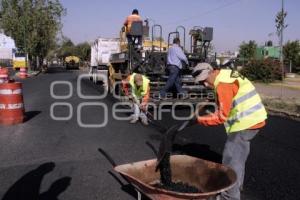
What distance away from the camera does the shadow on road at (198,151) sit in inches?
308

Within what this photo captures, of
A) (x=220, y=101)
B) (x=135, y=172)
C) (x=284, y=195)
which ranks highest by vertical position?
(x=220, y=101)

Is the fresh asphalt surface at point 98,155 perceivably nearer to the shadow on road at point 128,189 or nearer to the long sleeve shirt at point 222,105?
the shadow on road at point 128,189

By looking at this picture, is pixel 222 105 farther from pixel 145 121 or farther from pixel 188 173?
pixel 145 121

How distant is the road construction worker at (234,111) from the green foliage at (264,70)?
21.9 meters

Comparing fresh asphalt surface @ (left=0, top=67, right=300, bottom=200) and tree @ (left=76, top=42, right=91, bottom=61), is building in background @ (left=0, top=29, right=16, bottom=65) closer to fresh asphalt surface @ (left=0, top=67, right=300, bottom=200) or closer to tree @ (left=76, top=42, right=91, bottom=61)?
tree @ (left=76, top=42, right=91, bottom=61)

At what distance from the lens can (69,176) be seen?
6.65 m

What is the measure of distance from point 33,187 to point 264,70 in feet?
72.1

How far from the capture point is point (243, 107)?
4.90 m

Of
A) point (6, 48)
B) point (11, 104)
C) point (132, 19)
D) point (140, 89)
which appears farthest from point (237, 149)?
point (6, 48)

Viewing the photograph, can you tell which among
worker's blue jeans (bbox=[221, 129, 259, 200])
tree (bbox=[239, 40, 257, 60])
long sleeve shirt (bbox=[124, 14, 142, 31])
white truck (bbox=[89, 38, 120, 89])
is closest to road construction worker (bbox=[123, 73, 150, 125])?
long sleeve shirt (bbox=[124, 14, 142, 31])

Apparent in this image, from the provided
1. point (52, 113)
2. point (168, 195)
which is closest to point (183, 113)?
point (52, 113)

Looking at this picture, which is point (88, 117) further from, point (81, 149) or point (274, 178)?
point (274, 178)

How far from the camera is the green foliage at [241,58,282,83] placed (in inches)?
1033

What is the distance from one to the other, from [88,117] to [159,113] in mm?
2051
